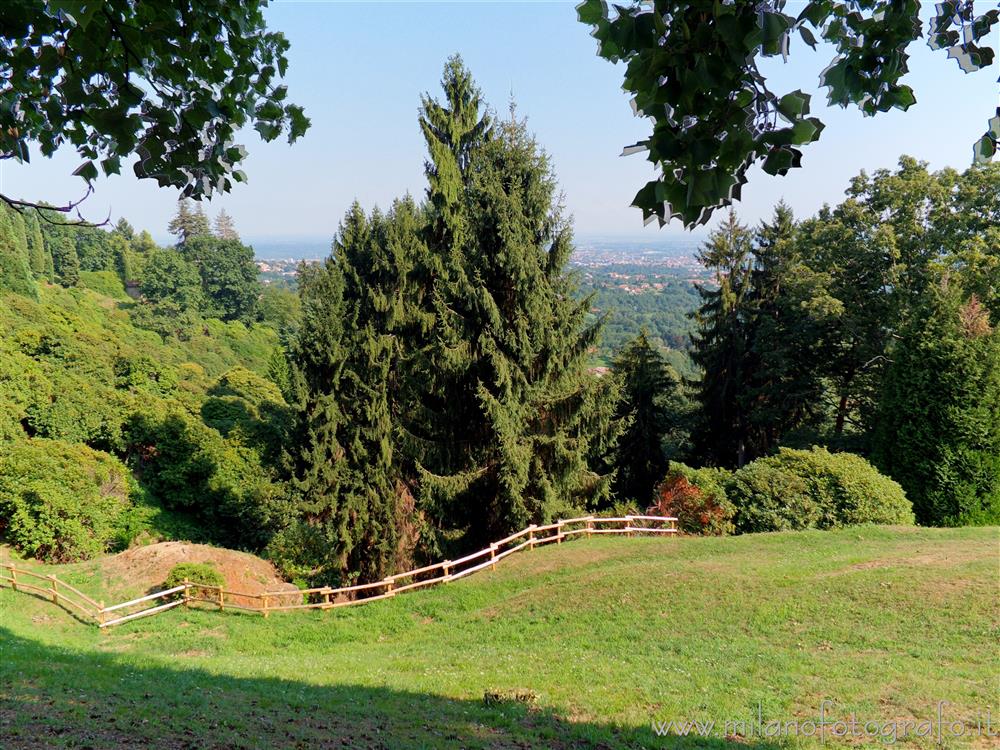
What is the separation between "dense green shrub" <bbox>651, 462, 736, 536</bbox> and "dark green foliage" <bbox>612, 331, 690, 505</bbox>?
988 centimetres

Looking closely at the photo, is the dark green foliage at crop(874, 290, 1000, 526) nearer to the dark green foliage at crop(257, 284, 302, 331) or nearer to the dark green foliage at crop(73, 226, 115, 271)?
the dark green foliage at crop(257, 284, 302, 331)

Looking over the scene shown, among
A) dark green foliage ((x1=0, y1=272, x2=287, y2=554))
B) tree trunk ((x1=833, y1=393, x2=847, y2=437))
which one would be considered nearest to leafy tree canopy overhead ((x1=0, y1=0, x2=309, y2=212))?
dark green foliage ((x1=0, y1=272, x2=287, y2=554))

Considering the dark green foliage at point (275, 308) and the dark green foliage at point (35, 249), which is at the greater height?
the dark green foliage at point (35, 249)

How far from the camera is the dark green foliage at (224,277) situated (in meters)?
81.1

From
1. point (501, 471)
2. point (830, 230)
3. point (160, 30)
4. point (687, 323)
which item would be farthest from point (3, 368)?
point (687, 323)

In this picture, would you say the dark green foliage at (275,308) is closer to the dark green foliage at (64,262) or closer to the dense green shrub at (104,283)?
the dense green shrub at (104,283)

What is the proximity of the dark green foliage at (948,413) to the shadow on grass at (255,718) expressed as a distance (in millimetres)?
15949

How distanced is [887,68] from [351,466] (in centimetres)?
1923

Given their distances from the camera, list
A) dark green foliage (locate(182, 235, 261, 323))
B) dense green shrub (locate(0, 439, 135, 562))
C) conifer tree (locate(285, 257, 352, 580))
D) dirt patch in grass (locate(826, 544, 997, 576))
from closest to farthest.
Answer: dirt patch in grass (locate(826, 544, 997, 576)) → conifer tree (locate(285, 257, 352, 580)) → dense green shrub (locate(0, 439, 135, 562)) → dark green foliage (locate(182, 235, 261, 323))

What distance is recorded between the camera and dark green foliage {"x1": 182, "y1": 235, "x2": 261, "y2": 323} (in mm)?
81062

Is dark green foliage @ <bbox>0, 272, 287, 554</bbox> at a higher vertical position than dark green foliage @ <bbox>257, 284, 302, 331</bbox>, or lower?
lower

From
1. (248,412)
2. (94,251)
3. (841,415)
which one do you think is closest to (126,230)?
(94,251)

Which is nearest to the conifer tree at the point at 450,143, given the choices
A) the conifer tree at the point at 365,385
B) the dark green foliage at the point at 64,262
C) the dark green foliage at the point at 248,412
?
the conifer tree at the point at 365,385

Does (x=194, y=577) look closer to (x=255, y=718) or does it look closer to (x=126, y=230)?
(x=255, y=718)
